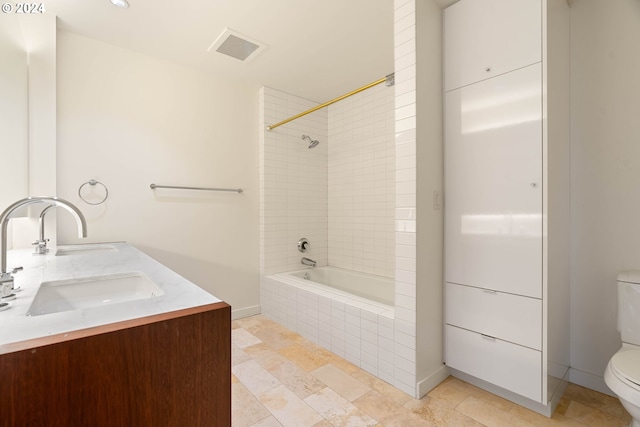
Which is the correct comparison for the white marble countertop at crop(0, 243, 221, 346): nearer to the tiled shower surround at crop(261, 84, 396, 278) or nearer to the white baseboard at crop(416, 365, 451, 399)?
the white baseboard at crop(416, 365, 451, 399)

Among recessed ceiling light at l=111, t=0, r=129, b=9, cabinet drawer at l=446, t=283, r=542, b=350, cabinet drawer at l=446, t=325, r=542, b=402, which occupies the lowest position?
cabinet drawer at l=446, t=325, r=542, b=402

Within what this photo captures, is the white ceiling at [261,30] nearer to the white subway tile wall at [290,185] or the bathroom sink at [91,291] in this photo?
the white subway tile wall at [290,185]

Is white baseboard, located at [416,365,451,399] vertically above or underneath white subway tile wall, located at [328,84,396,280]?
underneath

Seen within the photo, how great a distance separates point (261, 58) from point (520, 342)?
2.74m

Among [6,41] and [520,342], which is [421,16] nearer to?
[520,342]

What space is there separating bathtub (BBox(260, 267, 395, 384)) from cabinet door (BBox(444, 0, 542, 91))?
5.14 feet

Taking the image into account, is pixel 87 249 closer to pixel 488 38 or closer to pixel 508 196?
pixel 508 196

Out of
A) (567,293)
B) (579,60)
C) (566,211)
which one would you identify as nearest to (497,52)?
(579,60)

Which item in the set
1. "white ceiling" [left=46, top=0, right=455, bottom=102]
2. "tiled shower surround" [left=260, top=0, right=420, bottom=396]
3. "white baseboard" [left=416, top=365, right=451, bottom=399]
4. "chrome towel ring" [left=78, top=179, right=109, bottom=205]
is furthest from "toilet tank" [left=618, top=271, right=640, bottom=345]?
"chrome towel ring" [left=78, top=179, right=109, bottom=205]

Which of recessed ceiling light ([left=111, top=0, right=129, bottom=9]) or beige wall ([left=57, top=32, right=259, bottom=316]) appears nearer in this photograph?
recessed ceiling light ([left=111, top=0, right=129, bottom=9])

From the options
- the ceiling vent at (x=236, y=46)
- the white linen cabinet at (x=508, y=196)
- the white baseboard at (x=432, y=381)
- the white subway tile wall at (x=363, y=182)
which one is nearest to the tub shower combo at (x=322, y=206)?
the white subway tile wall at (x=363, y=182)

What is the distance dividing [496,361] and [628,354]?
559mm

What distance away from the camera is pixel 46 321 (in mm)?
685

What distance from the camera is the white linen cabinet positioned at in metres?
1.53
